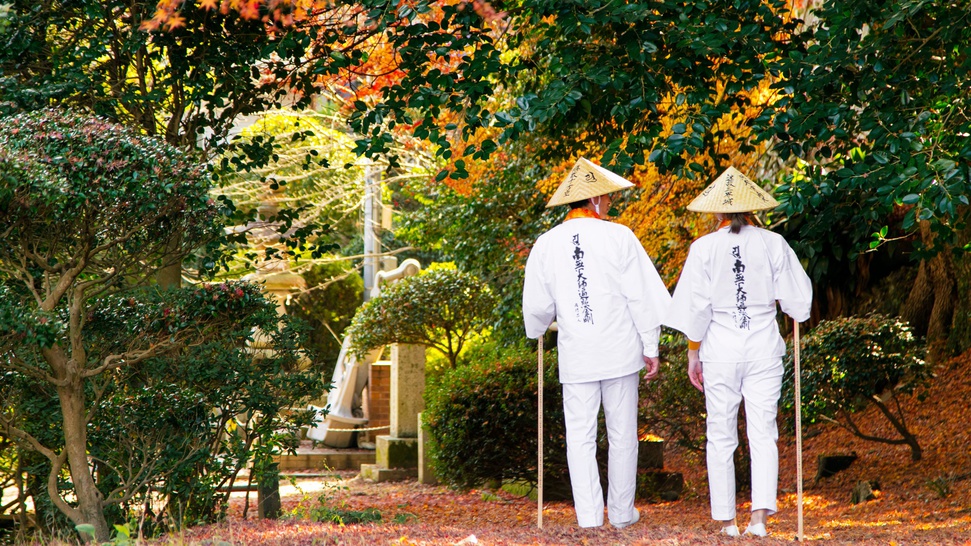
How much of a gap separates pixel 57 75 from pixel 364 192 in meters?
10.8

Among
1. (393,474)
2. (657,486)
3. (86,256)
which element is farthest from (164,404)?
(393,474)

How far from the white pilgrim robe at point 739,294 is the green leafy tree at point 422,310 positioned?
6.76 meters

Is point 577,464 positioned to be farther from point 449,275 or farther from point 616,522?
point 449,275

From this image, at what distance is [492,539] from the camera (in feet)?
13.5

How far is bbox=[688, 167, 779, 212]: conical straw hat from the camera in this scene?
15.3 feet

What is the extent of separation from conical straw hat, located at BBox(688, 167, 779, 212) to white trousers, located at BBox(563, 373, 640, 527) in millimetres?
961

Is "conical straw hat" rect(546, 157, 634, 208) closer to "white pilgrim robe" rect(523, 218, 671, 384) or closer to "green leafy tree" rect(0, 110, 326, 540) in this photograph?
"white pilgrim robe" rect(523, 218, 671, 384)

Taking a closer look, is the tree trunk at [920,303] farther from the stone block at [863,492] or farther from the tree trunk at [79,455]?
the tree trunk at [79,455]

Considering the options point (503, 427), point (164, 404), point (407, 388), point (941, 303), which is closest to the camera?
point (164, 404)

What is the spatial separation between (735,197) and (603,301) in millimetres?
856

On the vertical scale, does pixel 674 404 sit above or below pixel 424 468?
above

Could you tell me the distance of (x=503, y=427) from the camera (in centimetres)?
740

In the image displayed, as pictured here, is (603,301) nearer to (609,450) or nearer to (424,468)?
(609,450)

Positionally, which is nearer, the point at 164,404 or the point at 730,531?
the point at 730,531
